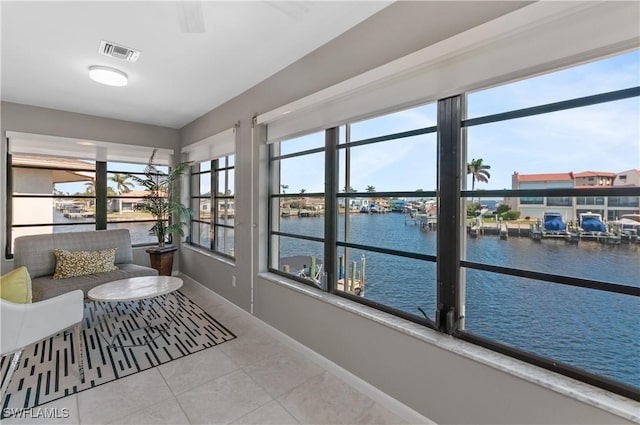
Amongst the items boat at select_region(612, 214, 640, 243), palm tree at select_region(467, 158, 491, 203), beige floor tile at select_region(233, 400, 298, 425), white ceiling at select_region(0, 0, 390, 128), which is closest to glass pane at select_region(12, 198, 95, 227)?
white ceiling at select_region(0, 0, 390, 128)

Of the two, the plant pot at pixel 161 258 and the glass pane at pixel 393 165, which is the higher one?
the glass pane at pixel 393 165

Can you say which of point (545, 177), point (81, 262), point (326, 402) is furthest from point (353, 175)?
point (81, 262)

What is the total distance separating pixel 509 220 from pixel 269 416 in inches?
68.8

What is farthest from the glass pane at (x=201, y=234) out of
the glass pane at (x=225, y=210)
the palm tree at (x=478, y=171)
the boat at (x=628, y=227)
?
the boat at (x=628, y=227)

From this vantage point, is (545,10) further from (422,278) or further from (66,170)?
(66,170)

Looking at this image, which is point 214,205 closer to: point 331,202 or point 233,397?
point 331,202

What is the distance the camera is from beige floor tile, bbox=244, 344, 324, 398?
202cm

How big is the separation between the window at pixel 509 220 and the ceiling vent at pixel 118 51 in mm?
1819

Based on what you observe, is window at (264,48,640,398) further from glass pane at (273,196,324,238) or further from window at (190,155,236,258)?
window at (190,155,236,258)

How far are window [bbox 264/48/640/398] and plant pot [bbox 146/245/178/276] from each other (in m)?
3.11

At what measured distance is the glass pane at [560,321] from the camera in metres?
1.16

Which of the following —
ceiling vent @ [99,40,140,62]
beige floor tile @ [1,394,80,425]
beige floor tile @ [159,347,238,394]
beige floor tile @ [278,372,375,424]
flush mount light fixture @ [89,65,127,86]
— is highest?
ceiling vent @ [99,40,140,62]

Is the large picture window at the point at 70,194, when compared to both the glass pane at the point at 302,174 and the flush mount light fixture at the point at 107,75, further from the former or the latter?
the glass pane at the point at 302,174

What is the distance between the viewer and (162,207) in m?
4.37
